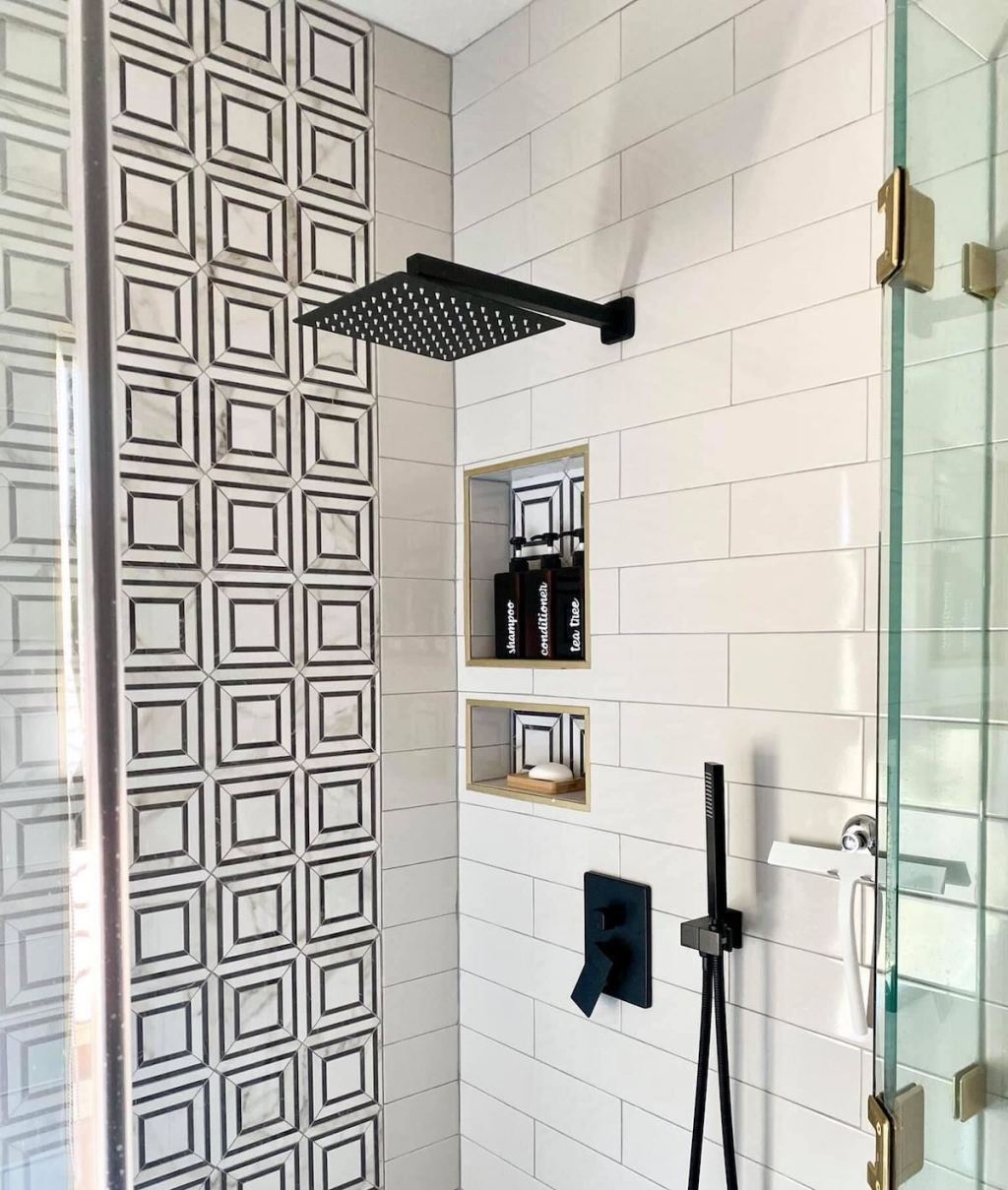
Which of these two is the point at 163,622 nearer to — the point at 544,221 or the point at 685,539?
the point at 685,539

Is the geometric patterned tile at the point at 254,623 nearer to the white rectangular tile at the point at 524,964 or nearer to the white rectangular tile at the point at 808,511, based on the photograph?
the white rectangular tile at the point at 524,964

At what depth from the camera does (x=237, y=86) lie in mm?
1616

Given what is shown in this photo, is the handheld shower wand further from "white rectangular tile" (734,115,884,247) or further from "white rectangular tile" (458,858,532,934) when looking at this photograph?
"white rectangular tile" (734,115,884,247)

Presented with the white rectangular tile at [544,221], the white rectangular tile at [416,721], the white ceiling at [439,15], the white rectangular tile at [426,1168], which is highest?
the white ceiling at [439,15]

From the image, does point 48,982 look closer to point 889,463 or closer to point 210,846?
point 889,463

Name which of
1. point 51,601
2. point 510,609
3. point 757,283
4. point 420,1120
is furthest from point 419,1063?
point 51,601

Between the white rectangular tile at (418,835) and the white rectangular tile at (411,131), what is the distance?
1.25m

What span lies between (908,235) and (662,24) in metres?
0.87

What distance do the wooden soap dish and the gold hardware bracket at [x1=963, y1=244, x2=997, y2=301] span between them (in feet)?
3.52

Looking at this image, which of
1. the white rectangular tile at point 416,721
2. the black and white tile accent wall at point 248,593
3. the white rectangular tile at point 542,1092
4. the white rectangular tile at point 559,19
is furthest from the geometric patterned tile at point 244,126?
the white rectangular tile at point 542,1092

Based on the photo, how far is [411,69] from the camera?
1.85 meters

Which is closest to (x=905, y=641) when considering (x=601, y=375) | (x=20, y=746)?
(x=20, y=746)

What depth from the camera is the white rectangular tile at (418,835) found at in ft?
5.86

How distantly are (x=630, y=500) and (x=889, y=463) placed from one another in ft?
2.35
